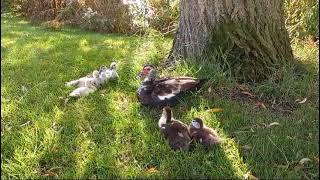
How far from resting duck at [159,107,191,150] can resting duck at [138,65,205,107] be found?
621 mm

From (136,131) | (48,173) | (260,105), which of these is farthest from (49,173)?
(260,105)

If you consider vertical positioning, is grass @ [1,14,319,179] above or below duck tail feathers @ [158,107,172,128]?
below

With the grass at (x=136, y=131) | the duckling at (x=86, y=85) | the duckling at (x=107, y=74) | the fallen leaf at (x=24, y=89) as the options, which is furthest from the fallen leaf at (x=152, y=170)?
the fallen leaf at (x=24, y=89)

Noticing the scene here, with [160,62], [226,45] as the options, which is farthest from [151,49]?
[226,45]

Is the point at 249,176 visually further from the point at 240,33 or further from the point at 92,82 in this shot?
the point at 92,82

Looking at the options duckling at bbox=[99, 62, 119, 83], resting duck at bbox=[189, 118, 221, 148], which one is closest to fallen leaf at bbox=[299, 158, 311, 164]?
resting duck at bbox=[189, 118, 221, 148]

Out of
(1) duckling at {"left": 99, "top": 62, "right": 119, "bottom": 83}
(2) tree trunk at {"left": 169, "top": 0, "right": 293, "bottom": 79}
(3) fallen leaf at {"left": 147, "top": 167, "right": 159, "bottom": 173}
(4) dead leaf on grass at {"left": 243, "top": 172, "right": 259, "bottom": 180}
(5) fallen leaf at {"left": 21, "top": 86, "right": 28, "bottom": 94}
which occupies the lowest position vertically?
(3) fallen leaf at {"left": 147, "top": 167, "right": 159, "bottom": 173}

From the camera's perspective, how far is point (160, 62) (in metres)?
6.47

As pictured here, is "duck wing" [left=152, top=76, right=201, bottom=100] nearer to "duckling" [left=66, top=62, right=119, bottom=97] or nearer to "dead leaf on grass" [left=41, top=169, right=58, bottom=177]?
"duckling" [left=66, top=62, right=119, bottom=97]

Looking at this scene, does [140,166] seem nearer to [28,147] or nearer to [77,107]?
[28,147]

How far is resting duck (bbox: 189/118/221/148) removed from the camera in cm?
405

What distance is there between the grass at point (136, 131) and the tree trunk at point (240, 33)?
0.84ft

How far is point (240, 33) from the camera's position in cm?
568

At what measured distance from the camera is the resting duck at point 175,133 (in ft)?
13.3
